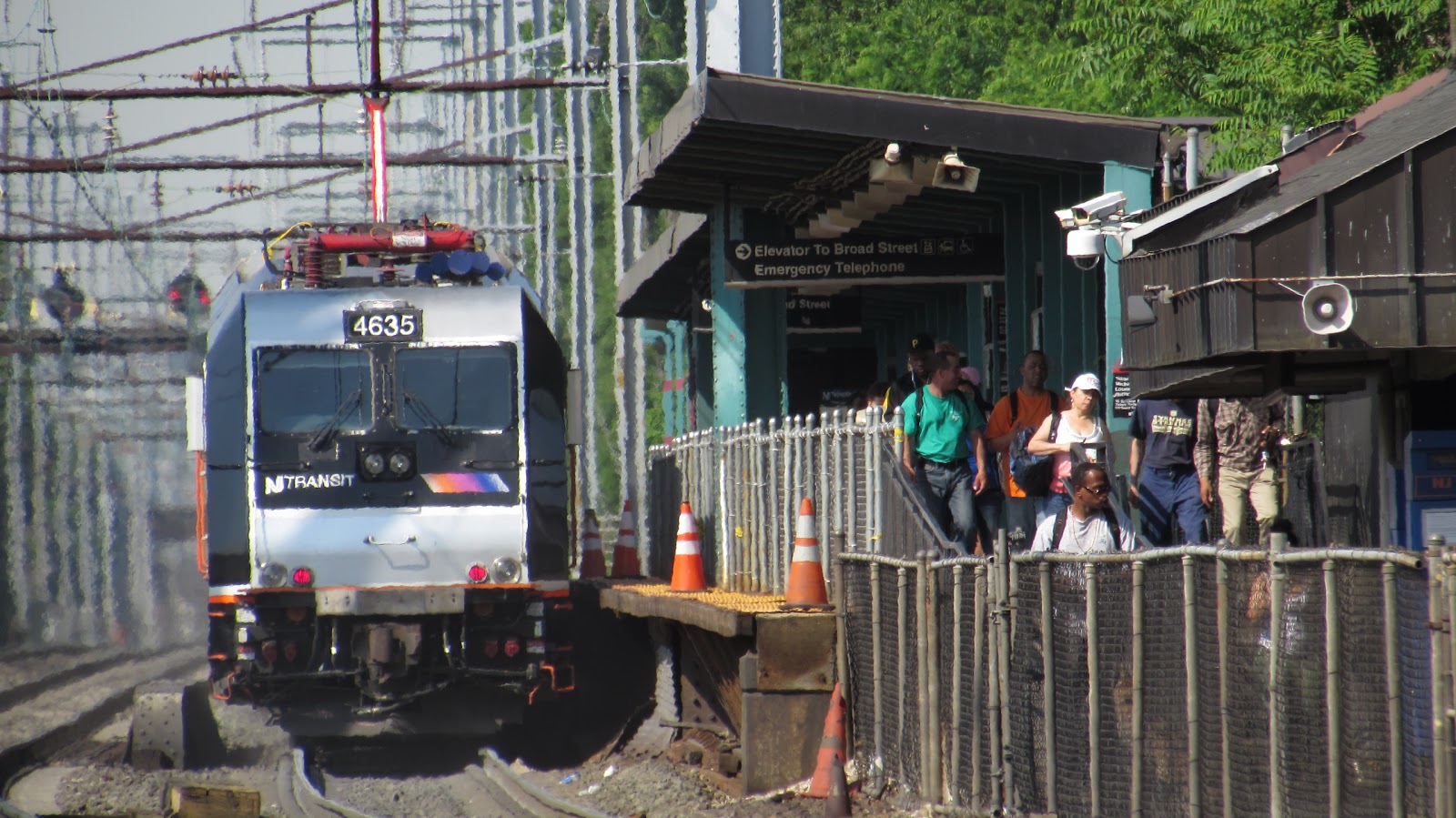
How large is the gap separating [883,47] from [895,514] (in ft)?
116

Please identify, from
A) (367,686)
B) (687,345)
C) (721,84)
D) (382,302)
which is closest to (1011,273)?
(721,84)

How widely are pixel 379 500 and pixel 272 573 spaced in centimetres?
94

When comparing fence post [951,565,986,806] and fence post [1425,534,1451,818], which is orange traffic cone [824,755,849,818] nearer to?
fence post [951,565,986,806]

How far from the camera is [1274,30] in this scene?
18141mm

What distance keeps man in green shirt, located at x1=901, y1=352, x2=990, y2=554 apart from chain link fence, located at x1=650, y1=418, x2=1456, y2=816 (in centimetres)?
48

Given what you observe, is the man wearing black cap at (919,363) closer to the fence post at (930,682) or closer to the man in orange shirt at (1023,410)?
the man in orange shirt at (1023,410)

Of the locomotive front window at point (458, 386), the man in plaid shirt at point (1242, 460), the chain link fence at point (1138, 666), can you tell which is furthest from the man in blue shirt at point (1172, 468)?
the locomotive front window at point (458, 386)

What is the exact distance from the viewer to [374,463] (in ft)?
49.0

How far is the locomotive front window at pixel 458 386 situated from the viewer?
1508cm

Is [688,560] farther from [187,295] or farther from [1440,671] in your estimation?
[187,295]

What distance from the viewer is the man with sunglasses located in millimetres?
9820

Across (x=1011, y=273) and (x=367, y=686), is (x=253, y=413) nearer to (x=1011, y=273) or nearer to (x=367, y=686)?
(x=367, y=686)

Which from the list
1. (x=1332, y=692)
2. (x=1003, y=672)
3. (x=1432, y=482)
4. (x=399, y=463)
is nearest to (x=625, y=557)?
(x=399, y=463)

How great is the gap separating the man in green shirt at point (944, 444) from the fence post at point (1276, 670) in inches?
220
